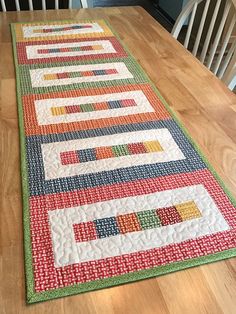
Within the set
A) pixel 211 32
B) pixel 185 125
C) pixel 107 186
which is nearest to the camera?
pixel 107 186

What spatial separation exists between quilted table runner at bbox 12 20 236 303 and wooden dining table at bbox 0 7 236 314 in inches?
0.7

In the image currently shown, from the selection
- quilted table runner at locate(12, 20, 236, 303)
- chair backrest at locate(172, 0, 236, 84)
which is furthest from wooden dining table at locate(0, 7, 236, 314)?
chair backrest at locate(172, 0, 236, 84)

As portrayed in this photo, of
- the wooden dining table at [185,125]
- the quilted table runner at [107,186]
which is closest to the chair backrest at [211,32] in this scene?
the wooden dining table at [185,125]

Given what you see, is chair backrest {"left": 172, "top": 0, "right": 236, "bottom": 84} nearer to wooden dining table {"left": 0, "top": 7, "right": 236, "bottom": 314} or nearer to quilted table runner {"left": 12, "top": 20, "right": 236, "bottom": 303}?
wooden dining table {"left": 0, "top": 7, "right": 236, "bottom": 314}

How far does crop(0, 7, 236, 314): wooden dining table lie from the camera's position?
1.68ft

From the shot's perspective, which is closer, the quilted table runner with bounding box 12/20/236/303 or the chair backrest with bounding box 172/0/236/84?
the quilted table runner with bounding box 12/20/236/303

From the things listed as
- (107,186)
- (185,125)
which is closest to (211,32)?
(185,125)

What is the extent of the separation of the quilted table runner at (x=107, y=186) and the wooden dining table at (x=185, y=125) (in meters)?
0.02

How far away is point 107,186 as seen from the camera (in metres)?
0.70

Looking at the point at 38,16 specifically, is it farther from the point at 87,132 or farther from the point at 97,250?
the point at 97,250

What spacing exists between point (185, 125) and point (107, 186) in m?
0.31

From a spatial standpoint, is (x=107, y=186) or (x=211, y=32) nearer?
(x=107, y=186)

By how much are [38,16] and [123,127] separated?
89 centimetres

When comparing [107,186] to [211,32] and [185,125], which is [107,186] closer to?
[185,125]
